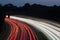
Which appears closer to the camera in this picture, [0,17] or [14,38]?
[14,38]

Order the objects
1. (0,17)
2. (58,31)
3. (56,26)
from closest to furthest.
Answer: (58,31), (56,26), (0,17)

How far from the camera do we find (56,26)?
8544 cm

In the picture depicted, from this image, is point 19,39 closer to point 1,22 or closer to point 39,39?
point 39,39

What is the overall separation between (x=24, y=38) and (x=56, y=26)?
965 inches

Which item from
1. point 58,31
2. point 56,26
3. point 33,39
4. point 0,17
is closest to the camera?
point 33,39

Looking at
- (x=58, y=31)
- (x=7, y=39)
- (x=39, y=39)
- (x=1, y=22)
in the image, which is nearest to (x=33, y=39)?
(x=39, y=39)

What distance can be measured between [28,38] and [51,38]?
252 inches

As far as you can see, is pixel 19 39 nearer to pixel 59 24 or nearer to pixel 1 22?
pixel 59 24

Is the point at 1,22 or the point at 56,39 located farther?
the point at 1,22

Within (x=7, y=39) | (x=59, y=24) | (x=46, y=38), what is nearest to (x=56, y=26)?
(x=59, y=24)

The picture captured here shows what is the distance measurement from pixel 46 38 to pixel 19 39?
25.4 ft

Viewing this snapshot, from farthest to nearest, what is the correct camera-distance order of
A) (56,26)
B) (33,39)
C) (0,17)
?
1. (0,17)
2. (56,26)
3. (33,39)

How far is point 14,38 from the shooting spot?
210 feet

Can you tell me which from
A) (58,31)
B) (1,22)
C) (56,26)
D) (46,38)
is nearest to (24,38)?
(46,38)
